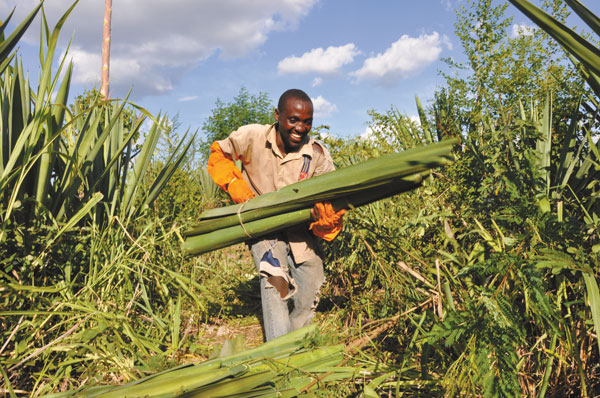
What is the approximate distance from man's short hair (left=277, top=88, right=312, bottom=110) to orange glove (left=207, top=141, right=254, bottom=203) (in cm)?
50

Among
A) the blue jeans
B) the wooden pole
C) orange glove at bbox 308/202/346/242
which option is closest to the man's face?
orange glove at bbox 308/202/346/242

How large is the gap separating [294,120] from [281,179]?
419 millimetres

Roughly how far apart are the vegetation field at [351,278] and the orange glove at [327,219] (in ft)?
0.83

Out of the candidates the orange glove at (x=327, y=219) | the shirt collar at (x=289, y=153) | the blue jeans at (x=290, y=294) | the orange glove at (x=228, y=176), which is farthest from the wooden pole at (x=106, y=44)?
the orange glove at (x=327, y=219)

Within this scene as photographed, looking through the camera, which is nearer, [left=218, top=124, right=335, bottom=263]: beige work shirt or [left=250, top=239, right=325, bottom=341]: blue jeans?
[left=250, top=239, right=325, bottom=341]: blue jeans

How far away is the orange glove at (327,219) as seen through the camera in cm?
250

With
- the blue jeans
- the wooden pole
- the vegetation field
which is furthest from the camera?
the wooden pole

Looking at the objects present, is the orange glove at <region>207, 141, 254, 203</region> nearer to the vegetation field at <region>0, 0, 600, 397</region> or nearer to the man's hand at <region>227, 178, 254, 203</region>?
the man's hand at <region>227, 178, 254, 203</region>

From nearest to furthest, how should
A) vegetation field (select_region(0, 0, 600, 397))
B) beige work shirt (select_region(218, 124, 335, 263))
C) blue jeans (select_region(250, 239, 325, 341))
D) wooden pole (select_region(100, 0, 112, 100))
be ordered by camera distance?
vegetation field (select_region(0, 0, 600, 397))
blue jeans (select_region(250, 239, 325, 341))
beige work shirt (select_region(218, 124, 335, 263))
wooden pole (select_region(100, 0, 112, 100))

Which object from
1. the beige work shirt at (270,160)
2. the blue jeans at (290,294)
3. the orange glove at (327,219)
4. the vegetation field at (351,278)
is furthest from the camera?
the beige work shirt at (270,160)

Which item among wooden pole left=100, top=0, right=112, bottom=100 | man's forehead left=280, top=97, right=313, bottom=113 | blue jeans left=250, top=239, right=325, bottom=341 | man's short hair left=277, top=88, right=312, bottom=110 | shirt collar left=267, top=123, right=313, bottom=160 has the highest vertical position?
wooden pole left=100, top=0, right=112, bottom=100

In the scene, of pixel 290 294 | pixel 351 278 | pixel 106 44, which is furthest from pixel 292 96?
pixel 106 44

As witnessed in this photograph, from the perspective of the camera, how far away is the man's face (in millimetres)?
2760

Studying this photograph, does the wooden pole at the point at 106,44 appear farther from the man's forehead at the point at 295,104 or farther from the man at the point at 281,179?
the man's forehead at the point at 295,104
